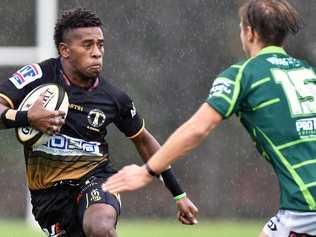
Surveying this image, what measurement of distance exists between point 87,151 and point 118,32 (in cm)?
591

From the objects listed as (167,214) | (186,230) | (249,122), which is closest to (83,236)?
(249,122)

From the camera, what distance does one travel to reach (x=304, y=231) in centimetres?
524

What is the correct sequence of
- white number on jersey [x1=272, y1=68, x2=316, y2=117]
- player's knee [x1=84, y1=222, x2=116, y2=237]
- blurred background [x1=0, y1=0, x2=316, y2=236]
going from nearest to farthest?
white number on jersey [x1=272, y1=68, x2=316, y2=117] → player's knee [x1=84, y1=222, x2=116, y2=237] → blurred background [x1=0, y1=0, x2=316, y2=236]

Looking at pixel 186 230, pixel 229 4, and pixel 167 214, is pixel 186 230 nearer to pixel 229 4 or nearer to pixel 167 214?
pixel 167 214

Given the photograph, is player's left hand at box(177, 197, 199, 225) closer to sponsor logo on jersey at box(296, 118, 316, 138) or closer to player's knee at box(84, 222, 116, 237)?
player's knee at box(84, 222, 116, 237)

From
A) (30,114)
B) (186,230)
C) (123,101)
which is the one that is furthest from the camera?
(186,230)

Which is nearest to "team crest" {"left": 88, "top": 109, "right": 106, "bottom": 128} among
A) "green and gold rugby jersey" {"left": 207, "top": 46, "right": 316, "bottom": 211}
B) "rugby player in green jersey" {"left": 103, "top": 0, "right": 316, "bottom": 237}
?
"rugby player in green jersey" {"left": 103, "top": 0, "right": 316, "bottom": 237}

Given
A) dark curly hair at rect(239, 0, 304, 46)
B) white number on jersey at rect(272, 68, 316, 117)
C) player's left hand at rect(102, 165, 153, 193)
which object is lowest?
player's left hand at rect(102, 165, 153, 193)

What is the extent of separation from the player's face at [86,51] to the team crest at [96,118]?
208 mm

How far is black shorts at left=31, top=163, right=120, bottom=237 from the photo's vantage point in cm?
684

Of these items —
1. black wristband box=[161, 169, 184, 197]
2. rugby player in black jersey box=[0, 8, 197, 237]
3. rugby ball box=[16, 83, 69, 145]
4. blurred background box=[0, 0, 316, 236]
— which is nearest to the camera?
rugby ball box=[16, 83, 69, 145]

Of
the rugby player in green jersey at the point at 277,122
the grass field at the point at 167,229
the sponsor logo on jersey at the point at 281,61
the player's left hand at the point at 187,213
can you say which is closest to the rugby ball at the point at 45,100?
the player's left hand at the point at 187,213

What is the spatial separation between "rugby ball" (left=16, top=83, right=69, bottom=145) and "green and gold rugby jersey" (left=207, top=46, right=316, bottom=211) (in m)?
1.60

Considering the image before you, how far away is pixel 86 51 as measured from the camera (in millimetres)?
6918
